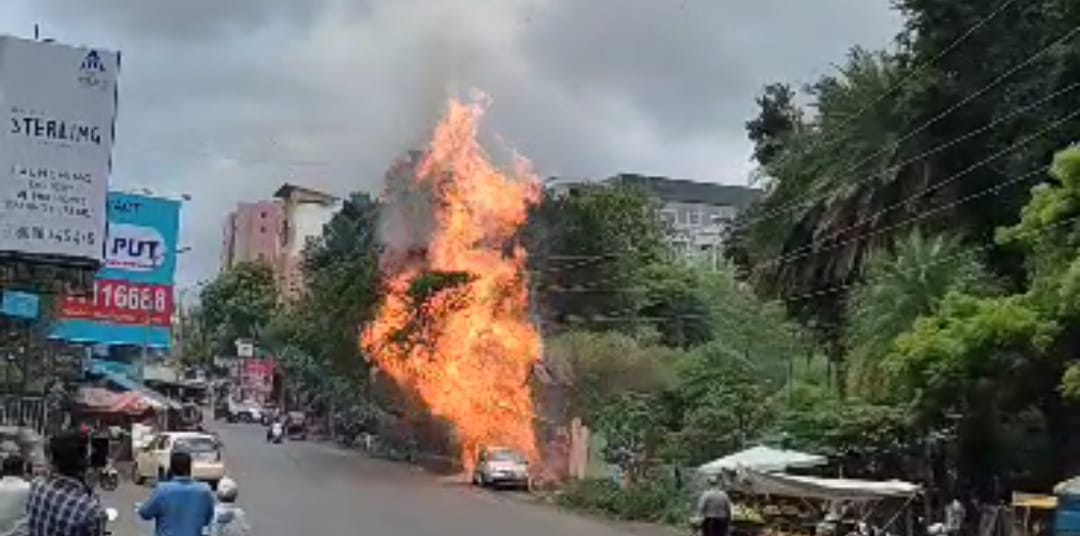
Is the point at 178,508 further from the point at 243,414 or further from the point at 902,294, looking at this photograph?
the point at 243,414

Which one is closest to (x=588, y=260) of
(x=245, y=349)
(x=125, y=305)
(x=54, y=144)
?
(x=125, y=305)

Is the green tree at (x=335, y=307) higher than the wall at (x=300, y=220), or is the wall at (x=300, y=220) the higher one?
the wall at (x=300, y=220)

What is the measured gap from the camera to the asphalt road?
26438 mm

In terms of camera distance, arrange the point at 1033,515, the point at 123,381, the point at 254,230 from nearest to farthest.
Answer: the point at 1033,515
the point at 123,381
the point at 254,230

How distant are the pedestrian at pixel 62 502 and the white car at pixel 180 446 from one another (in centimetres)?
2614

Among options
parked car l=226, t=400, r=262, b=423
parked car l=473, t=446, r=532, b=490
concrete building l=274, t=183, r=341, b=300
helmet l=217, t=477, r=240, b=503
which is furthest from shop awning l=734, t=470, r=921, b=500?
concrete building l=274, t=183, r=341, b=300

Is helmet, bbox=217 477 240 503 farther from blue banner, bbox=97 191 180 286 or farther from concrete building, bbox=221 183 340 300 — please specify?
concrete building, bbox=221 183 340 300

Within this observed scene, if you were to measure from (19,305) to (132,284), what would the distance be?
48.2 ft

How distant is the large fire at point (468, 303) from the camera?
52062mm

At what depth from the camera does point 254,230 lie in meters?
179

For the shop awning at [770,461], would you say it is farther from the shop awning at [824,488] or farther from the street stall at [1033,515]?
the street stall at [1033,515]

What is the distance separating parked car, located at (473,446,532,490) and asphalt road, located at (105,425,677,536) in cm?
78

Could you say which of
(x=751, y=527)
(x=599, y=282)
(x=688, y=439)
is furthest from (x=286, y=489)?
(x=599, y=282)

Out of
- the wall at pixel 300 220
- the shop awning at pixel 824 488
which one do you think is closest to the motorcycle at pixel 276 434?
the shop awning at pixel 824 488
